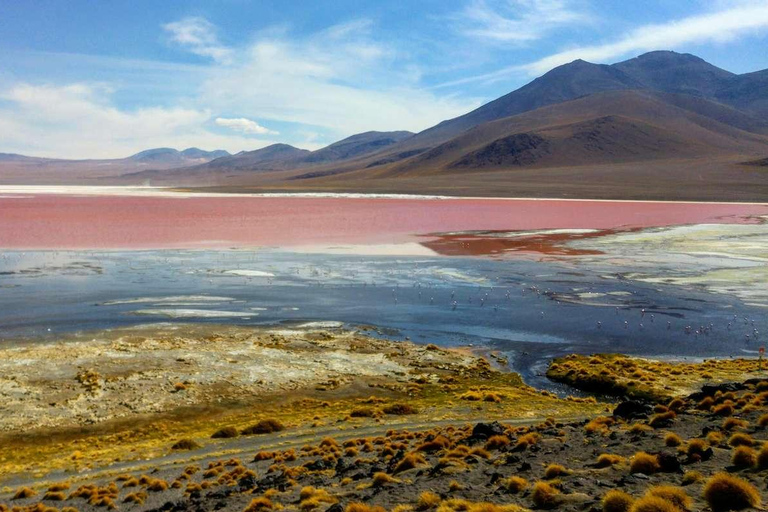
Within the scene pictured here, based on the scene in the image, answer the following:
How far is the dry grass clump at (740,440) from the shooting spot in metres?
12.1

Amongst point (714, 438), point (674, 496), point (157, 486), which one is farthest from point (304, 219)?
point (674, 496)

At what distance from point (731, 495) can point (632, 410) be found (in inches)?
325

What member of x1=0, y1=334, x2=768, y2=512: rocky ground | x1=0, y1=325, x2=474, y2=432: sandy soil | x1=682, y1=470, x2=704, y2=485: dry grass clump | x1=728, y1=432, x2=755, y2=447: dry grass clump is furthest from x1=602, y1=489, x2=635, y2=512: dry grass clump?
x1=0, y1=325, x2=474, y2=432: sandy soil

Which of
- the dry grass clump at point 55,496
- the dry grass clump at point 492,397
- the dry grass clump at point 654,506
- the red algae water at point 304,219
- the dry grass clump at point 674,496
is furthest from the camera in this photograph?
the red algae water at point 304,219

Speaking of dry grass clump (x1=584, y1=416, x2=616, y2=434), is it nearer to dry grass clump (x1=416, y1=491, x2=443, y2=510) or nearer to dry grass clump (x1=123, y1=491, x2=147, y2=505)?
dry grass clump (x1=416, y1=491, x2=443, y2=510)

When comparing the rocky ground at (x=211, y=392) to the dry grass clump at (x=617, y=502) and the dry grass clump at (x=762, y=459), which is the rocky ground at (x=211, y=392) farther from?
the dry grass clump at (x=617, y=502)

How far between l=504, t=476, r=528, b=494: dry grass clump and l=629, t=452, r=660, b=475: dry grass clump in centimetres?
193

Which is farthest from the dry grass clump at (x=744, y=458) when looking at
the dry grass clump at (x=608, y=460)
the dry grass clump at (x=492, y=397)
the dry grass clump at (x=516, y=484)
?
the dry grass clump at (x=492, y=397)

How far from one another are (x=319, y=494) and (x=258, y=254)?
40.0 metres

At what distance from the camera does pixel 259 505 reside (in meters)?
11.8

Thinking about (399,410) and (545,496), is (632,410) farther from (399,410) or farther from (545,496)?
(545,496)

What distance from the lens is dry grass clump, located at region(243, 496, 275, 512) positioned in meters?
11.6

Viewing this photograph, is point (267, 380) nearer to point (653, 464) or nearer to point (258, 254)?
point (653, 464)

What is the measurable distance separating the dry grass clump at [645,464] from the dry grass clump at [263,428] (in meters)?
10.4
